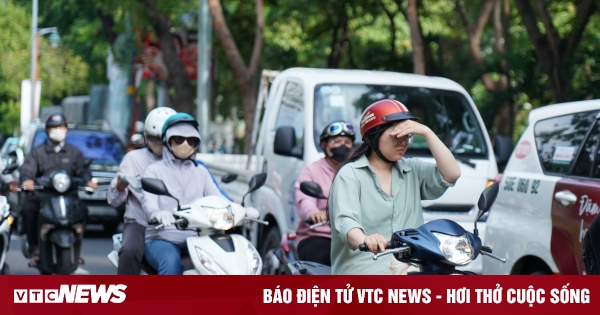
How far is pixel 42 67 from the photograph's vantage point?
5756 centimetres

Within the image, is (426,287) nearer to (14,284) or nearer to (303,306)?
(303,306)

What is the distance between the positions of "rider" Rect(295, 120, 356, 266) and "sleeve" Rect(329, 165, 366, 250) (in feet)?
7.54

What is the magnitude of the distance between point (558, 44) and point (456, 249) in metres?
10.6

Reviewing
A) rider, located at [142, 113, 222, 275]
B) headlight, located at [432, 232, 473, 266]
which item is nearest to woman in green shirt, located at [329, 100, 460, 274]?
headlight, located at [432, 232, 473, 266]

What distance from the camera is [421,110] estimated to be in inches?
361

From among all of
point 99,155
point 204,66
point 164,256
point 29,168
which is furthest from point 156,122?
point 204,66

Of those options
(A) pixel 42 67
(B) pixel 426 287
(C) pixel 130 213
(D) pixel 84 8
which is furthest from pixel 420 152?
(A) pixel 42 67

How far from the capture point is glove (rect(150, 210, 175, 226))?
5.84 metres

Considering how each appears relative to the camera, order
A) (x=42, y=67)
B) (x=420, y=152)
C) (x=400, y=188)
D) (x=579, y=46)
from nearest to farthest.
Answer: (x=400, y=188) → (x=420, y=152) → (x=579, y=46) → (x=42, y=67)

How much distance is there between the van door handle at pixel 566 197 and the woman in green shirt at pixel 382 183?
59.2 inches

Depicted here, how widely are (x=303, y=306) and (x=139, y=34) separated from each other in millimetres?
25018

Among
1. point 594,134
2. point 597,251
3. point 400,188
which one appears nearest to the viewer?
point 597,251

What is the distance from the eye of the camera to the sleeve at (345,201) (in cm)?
423

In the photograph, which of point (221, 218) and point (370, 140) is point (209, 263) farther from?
point (370, 140)
